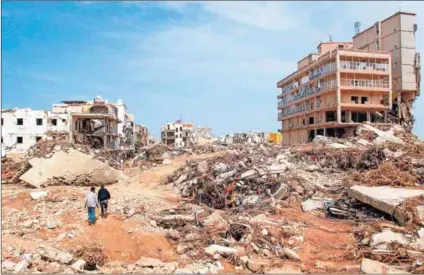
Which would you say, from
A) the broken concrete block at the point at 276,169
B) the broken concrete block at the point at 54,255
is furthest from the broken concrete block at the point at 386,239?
the broken concrete block at the point at 54,255

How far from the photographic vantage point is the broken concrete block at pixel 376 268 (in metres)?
8.81

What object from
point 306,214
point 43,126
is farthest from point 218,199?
point 43,126

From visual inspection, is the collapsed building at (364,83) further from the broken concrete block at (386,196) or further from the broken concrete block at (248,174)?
the broken concrete block at (386,196)

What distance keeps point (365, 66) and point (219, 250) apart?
34.8m

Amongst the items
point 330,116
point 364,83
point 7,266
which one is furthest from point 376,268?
point 330,116

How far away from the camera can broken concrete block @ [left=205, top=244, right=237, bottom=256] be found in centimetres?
1012

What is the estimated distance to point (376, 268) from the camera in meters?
8.97

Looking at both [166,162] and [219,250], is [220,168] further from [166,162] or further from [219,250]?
[166,162]

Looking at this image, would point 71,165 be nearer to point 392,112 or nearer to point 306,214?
point 306,214

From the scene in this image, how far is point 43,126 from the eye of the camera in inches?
1539

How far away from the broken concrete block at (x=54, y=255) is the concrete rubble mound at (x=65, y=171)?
9632 millimetres

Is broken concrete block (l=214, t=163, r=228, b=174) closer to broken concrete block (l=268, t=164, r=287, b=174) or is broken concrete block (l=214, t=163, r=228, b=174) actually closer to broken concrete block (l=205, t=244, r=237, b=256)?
broken concrete block (l=268, t=164, r=287, b=174)

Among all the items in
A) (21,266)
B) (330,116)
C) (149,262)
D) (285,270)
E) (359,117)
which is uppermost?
(330,116)

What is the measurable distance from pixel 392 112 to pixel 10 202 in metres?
40.5
